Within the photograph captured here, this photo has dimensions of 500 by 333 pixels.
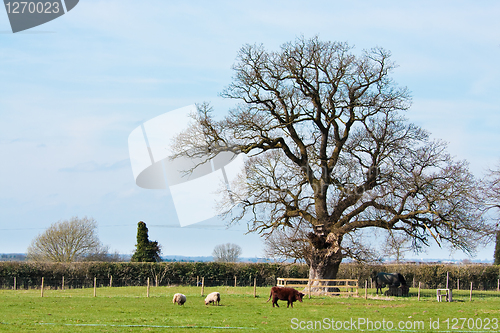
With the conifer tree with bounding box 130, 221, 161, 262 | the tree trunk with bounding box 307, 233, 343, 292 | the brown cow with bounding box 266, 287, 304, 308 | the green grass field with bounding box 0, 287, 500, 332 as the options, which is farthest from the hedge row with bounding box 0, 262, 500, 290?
the brown cow with bounding box 266, 287, 304, 308

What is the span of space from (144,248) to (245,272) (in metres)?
9.95

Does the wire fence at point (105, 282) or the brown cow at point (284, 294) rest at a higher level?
the brown cow at point (284, 294)

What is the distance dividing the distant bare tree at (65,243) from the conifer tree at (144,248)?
28.4ft

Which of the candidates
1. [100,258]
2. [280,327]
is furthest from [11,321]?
[100,258]

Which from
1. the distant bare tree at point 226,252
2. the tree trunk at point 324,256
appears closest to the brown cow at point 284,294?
the tree trunk at point 324,256

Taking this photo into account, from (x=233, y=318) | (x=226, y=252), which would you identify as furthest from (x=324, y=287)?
(x=226, y=252)

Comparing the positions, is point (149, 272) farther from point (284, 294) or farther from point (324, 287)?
point (284, 294)

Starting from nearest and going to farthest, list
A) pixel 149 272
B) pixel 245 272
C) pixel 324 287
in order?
1. pixel 324 287
2. pixel 149 272
3. pixel 245 272

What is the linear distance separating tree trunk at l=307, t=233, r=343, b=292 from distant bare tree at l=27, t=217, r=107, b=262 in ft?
105

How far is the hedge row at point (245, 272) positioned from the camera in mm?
40094

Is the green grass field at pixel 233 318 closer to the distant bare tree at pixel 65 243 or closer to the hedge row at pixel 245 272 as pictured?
the hedge row at pixel 245 272

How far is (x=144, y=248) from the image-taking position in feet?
Result: 148

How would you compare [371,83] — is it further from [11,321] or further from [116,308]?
[11,321]

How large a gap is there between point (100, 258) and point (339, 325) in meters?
44.3
